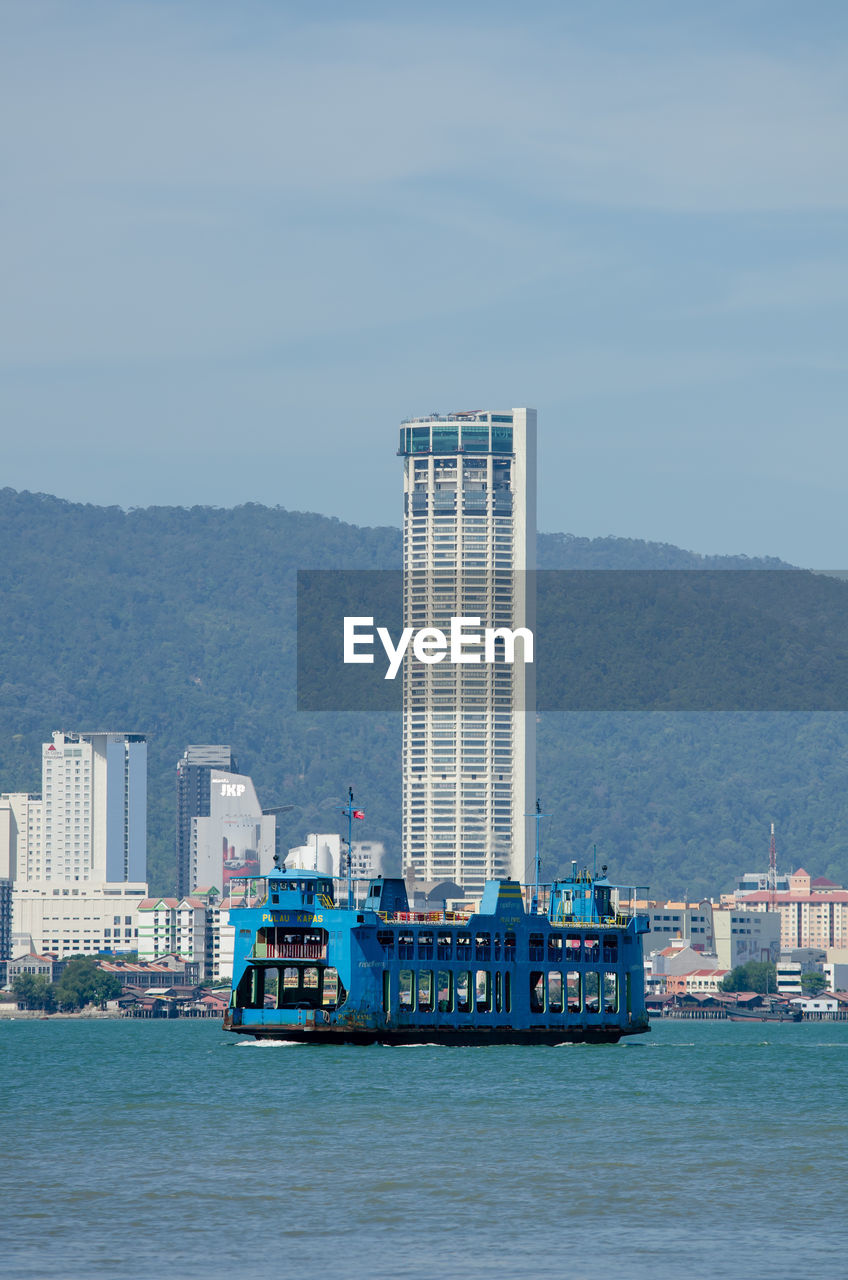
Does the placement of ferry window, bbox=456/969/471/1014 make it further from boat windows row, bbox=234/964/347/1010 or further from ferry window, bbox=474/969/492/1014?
boat windows row, bbox=234/964/347/1010

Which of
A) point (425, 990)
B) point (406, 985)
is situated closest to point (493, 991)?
point (425, 990)

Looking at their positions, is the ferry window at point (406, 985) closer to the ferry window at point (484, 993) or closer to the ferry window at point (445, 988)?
the ferry window at point (445, 988)

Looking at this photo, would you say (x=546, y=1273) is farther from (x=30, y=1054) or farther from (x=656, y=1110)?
(x=30, y=1054)

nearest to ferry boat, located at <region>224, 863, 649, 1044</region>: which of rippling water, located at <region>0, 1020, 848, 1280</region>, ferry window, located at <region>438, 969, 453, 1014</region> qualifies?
ferry window, located at <region>438, 969, 453, 1014</region>

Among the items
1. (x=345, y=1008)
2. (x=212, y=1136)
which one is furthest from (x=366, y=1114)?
(x=345, y=1008)

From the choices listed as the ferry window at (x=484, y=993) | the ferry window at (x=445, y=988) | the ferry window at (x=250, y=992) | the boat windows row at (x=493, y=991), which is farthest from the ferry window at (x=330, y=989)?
the ferry window at (x=484, y=993)
